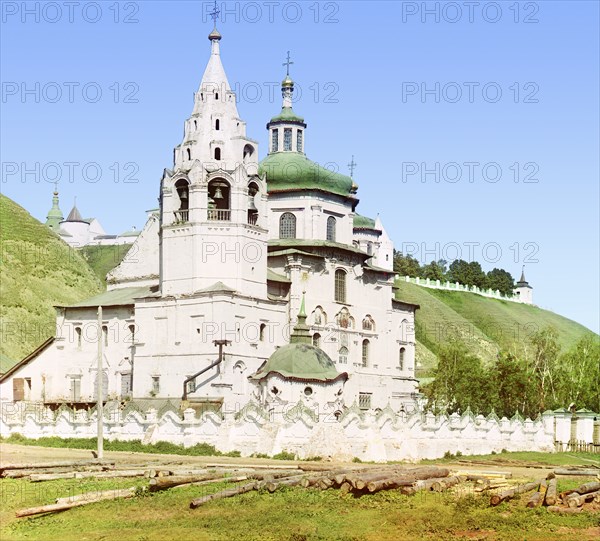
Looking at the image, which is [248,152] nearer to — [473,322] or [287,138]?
[287,138]

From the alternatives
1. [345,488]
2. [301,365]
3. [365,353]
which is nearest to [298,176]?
[365,353]

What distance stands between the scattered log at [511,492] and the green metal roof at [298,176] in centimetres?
4120

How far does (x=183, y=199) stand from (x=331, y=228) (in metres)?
12.4

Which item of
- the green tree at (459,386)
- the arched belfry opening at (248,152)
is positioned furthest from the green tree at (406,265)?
the arched belfry opening at (248,152)

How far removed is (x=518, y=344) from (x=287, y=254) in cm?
7200

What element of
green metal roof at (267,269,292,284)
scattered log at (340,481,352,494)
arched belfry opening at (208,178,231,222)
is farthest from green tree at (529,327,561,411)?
scattered log at (340,481,352,494)

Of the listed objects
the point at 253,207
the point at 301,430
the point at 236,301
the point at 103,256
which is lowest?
the point at 301,430

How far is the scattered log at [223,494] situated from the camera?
28.9 metres

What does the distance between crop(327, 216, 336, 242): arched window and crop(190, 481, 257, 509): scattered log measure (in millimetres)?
40961

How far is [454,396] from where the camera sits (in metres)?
72.9

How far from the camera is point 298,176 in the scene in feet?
231

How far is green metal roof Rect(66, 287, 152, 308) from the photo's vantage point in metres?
65.1

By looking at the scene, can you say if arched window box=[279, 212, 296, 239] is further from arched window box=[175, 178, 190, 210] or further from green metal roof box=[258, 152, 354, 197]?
arched window box=[175, 178, 190, 210]

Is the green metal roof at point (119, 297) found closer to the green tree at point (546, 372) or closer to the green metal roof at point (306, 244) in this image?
the green metal roof at point (306, 244)
